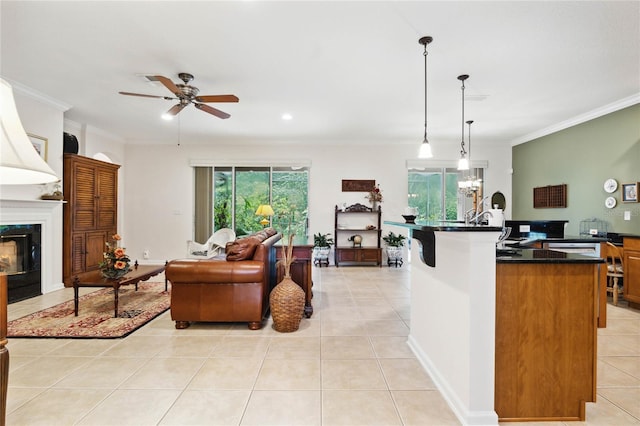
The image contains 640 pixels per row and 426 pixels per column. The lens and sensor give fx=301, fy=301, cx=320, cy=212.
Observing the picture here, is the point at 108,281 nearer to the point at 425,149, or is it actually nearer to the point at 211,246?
the point at 211,246

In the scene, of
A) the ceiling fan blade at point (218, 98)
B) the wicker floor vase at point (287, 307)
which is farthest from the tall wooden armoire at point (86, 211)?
the wicker floor vase at point (287, 307)

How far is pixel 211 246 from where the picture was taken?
586 cm

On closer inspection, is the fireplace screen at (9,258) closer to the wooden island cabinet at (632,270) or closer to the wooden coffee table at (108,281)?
the wooden coffee table at (108,281)

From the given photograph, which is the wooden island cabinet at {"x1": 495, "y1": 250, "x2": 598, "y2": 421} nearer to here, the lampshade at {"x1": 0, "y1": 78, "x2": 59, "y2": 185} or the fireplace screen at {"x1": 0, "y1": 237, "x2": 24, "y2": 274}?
the lampshade at {"x1": 0, "y1": 78, "x2": 59, "y2": 185}

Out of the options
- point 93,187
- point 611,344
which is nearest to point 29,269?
point 93,187

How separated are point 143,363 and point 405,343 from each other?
216cm

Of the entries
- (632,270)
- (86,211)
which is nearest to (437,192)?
(632,270)

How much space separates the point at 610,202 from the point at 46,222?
8081 millimetres

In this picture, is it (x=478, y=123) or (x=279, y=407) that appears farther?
(x=478, y=123)

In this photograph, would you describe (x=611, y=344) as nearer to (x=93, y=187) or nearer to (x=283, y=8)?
(x=283, y=8)

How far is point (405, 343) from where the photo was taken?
2.69 metres

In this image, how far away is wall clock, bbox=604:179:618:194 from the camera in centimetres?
425

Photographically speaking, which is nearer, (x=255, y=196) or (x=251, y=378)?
(x=251, y=378)

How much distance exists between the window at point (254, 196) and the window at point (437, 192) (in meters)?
2.46
